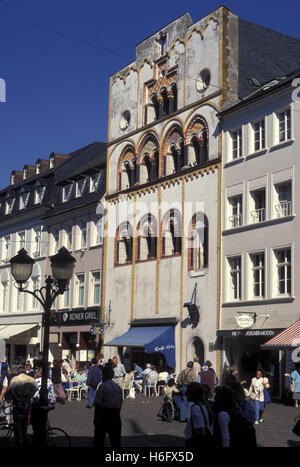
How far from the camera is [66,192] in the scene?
4859 centimetres

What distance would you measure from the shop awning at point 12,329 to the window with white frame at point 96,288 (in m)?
7.36

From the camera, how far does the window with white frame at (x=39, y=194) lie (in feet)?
168

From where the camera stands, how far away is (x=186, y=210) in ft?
116

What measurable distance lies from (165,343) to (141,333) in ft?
7.43

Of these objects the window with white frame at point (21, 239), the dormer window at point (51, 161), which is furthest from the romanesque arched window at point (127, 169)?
the window with white frame at point (21, 239)

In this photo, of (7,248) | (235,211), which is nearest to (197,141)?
(235,211)

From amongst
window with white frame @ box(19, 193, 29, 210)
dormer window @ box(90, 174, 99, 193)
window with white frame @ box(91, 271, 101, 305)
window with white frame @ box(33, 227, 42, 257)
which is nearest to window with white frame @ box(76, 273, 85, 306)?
window with white frame @ box(91, 271, 101, 305)

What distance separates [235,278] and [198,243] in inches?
115

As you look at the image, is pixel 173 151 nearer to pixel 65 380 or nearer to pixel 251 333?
pixel 251 333

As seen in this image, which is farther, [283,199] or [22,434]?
[283,199]

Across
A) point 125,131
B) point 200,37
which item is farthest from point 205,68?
point 125,131

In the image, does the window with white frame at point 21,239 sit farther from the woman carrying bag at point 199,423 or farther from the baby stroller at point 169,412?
the woman carrying bag at point 199,423

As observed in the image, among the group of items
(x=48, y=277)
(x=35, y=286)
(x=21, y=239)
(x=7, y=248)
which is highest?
(x=21, y=239)

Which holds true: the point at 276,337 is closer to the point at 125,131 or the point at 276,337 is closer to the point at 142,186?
the point at 142,186
